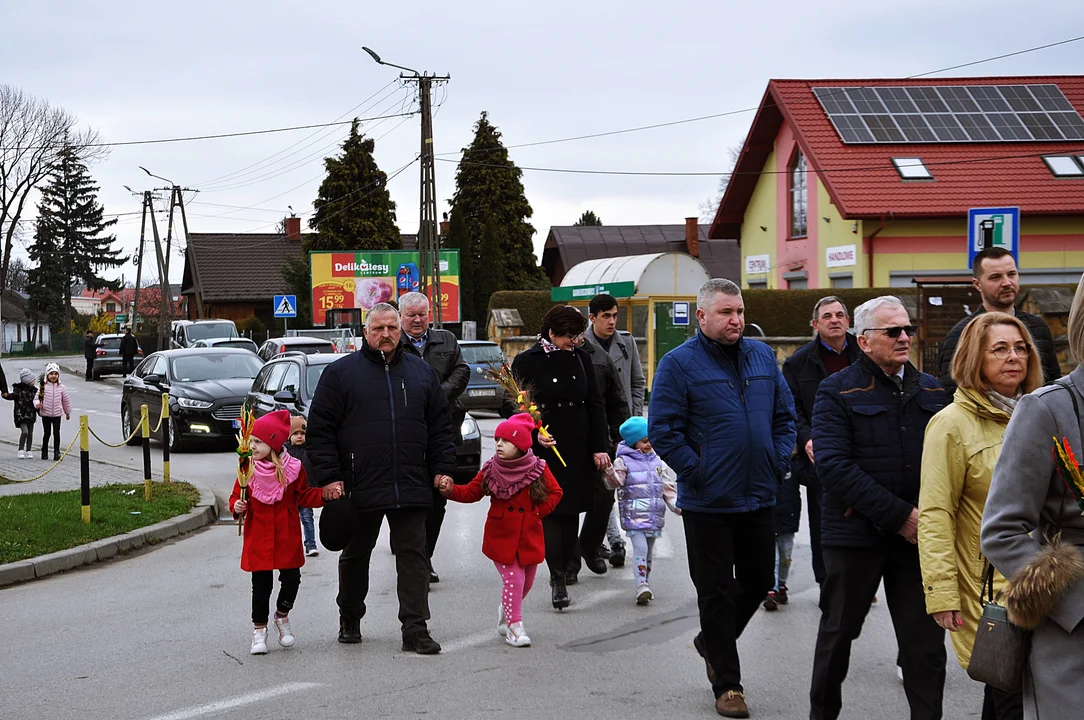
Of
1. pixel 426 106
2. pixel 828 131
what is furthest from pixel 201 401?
pixel 828 131

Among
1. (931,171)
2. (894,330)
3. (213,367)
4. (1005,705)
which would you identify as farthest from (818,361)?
(931,171)

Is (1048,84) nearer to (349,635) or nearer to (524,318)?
(524,318)

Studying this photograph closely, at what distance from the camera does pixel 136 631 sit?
7.44m

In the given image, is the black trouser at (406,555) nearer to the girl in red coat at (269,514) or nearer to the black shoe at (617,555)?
the girl in red coat at (269,514)

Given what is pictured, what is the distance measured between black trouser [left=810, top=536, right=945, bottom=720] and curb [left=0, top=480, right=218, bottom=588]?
22.0 ft

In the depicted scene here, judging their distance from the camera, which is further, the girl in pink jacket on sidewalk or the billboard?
the billboard

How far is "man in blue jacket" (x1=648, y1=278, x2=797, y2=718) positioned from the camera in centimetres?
559

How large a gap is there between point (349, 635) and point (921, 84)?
3214 centimetres

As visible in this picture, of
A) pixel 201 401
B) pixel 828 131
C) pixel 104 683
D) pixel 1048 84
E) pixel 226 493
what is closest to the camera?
pixel 104 683

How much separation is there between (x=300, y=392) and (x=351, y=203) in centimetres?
5413

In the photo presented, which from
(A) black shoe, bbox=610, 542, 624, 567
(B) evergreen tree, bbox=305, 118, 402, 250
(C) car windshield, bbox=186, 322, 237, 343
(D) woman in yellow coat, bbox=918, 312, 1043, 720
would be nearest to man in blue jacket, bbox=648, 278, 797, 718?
(D) woman in yellow coat, bbox=918, 312, 1043, 720

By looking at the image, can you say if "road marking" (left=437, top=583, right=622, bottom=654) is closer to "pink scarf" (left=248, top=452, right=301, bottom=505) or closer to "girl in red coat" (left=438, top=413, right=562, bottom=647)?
"girl in red coat" (left=438, top=413, right=562, bottom=647)

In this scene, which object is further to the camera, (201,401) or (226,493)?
(201,401)

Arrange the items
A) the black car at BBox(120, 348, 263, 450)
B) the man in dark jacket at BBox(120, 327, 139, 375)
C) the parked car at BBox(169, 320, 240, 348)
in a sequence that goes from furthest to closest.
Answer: the man in dark jacket at BBox(120, 327, 139, 375)
the parked car at BBox(169, 320, 240, 348)
the black car at BBox(120, 348, 263, 450)
